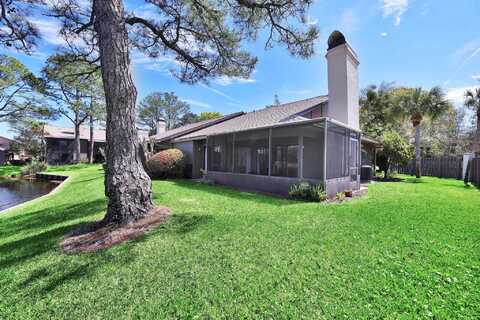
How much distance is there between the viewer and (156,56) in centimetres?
863

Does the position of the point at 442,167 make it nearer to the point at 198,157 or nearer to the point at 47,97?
the point at 198,157

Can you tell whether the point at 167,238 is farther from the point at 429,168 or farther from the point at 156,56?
the point at 429,168

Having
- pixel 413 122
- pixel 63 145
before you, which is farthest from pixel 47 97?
pixel 413 122

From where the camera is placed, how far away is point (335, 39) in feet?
33.7

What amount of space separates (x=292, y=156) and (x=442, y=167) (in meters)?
15.6

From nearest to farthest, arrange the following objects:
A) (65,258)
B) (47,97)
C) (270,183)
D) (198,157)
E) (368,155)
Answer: (65,258) < (270,183) < (198,157) < (368,155) < (47,97)

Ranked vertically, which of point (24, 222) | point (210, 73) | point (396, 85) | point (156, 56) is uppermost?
point (396, 85)

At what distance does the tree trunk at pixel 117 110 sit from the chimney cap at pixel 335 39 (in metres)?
9.00

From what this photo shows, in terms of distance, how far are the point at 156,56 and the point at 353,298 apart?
9445mm

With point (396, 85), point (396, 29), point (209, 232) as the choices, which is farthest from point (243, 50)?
point (396, 85)

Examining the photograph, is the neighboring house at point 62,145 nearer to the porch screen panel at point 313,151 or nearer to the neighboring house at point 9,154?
the neighboring house at point 9,154

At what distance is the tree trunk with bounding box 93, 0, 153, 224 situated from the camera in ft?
16.2

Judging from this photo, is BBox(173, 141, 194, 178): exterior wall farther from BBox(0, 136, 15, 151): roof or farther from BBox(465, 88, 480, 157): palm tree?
BBox(0, 136, 15, 151): roof

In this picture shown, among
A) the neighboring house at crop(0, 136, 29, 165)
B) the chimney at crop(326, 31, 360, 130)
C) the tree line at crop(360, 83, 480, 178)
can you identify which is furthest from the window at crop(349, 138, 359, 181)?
the neighboring house at crop(0, 136, 29, 165)
